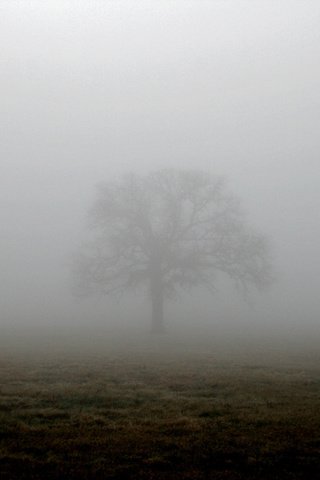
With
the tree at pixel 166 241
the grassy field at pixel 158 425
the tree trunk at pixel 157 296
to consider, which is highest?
the tree at pixel 166 241

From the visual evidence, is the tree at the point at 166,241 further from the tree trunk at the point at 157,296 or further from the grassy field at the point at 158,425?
the grassy field at the point at 158,425

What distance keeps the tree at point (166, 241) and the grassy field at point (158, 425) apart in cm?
2920

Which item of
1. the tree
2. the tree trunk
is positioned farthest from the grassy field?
the tree

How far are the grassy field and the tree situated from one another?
29.2 m

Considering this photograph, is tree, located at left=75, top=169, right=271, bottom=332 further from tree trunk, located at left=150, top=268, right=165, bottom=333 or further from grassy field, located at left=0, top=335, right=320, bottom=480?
grassy field, located at left=0, top=335, right=320, bottom=480

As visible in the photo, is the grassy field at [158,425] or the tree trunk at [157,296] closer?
the grassy field at [158,425]

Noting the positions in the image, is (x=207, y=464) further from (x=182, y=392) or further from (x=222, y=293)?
(x=222, y=293)

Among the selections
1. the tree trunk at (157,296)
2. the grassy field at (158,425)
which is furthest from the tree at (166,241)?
the grassy field at (158,425)

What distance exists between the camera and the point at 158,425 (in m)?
10.7

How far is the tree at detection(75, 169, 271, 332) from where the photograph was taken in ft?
159

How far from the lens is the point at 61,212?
496 ft

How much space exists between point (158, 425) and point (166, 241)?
127 feet

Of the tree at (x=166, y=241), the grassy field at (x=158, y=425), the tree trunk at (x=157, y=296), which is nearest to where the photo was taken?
the grassy field at (x=158, y=425)

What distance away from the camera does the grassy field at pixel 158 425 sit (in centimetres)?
820
